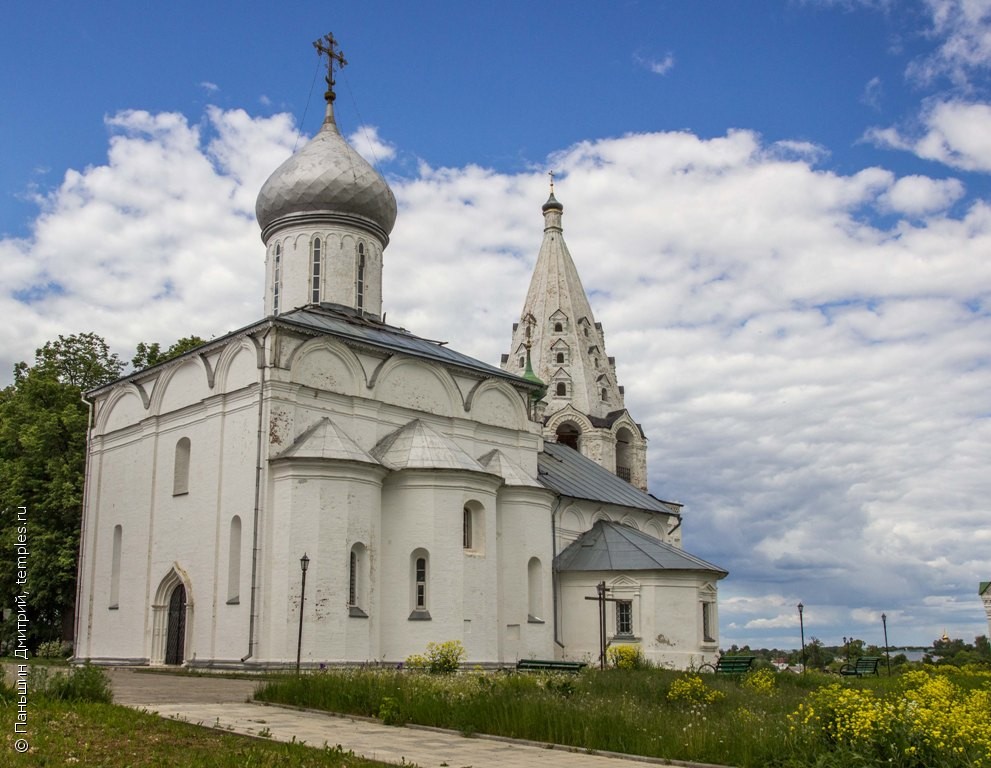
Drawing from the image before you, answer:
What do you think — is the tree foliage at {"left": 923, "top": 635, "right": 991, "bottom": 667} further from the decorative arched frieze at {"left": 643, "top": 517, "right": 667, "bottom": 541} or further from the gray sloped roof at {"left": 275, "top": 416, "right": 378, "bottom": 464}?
the gray sloped roof at {"left": 275, "top": 416, "right": 378, "bottom": 464}

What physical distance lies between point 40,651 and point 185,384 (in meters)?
9.69

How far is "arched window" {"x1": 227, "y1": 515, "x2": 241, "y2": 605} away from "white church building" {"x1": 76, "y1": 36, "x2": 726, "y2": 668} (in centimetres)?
3

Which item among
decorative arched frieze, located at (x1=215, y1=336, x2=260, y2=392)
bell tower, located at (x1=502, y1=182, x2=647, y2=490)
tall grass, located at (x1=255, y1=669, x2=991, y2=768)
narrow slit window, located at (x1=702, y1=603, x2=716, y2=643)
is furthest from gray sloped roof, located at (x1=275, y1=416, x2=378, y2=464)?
bell tower, located at (x1=502, y1=182, x2=647, y2=490)

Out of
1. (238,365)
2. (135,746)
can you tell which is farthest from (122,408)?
(135,746)

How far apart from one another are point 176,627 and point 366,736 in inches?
504

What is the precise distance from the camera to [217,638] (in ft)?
64.8

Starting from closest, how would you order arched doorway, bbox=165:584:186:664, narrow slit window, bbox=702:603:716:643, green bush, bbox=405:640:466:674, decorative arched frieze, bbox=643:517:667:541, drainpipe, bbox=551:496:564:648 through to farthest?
green bush, bbox=405:640:466:674 → arched doorway, bbox=165:584:186:664 → drainpipe, bbox=551:496:564:648 → narrow slit window, bbox=702:603:716:643 → decorative arched frieze, bbox=643:517:667:541

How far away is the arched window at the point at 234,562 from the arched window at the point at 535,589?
691 cm

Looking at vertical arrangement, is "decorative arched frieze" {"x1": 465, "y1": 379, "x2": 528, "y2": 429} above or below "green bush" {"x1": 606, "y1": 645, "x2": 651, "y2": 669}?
above

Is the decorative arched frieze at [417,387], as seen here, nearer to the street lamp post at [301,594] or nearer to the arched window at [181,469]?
the arched window at [181,469]

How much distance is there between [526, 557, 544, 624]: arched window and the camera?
2362cm

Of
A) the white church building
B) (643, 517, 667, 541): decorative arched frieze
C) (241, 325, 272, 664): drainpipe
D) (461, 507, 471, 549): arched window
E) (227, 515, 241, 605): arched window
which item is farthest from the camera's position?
(643, 517, 667, 541): decorative arched frieze

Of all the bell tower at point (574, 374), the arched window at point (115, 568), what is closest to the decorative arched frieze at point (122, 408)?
the arched window at point (115, 568)

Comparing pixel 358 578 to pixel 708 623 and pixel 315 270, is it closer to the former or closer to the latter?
pixel 315 270
